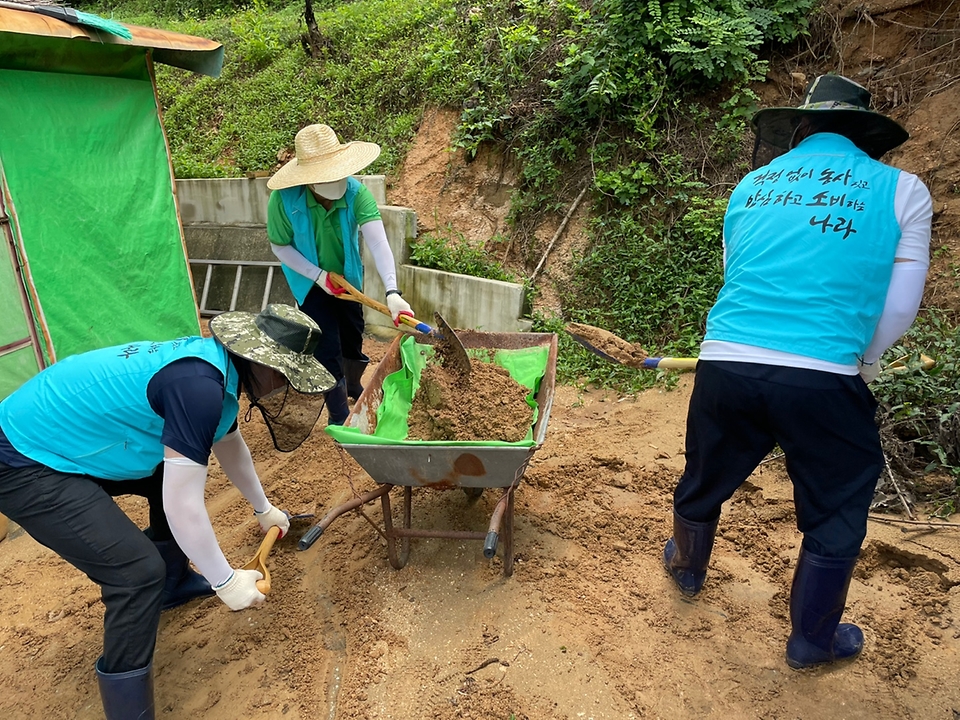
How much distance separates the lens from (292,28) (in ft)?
32.1

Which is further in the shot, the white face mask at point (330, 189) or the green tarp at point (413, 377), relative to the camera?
the white face mask at point (330, 189)

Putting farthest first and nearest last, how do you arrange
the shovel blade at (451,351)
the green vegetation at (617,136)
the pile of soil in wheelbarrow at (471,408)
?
the green vegetation at (617,136) → the shovel blade at (451,351) → the pile of soil in wheelbarrow at (471,408)

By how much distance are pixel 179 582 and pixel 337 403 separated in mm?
1366

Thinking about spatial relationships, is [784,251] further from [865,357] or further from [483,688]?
[483,688]

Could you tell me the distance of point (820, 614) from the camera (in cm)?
232

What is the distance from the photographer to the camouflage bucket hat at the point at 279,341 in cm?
210

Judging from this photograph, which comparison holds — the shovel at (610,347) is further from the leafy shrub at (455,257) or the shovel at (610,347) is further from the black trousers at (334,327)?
the leafy shrub at (455,257)

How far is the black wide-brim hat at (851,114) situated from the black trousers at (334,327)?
2608 millimetres

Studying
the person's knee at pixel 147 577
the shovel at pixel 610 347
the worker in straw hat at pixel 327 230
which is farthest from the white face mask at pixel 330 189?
the person's knee at pixel 147 577

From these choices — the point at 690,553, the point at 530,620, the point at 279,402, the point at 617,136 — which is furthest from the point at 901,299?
the point at 617,136

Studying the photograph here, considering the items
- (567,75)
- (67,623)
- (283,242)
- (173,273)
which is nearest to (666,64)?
(567,75)

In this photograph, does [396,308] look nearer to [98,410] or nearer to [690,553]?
[98,410]

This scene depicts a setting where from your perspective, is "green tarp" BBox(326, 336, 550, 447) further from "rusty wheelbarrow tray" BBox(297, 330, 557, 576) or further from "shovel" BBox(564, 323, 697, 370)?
"shovel" BBox(564, 323, 697, 370)

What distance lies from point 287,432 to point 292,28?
9.35 meters
